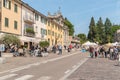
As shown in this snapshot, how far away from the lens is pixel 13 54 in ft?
120

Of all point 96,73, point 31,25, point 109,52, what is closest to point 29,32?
point 31,25

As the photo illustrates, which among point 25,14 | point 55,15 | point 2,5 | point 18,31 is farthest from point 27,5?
point 55,15

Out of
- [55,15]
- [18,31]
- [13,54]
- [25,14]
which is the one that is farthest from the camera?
[55,15]

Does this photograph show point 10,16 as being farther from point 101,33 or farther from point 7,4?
point 101,33

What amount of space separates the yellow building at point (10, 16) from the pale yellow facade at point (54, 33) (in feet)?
90.9

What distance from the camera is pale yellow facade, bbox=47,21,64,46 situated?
81250 millimetres

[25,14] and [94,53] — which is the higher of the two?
[25,14]

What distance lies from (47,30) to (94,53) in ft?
120

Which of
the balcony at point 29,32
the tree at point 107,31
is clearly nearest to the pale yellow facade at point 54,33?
the balcony at point 29,32

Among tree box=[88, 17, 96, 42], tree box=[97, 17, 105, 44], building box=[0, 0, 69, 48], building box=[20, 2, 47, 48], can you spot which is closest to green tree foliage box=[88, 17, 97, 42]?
tree box=[88, 17, 96, 42]

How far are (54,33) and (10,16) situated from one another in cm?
4045

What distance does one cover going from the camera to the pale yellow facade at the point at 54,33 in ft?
267

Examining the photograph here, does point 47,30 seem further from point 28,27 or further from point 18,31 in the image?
point 18,31

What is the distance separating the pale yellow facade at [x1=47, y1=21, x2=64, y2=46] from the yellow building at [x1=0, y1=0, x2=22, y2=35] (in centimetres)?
2770
